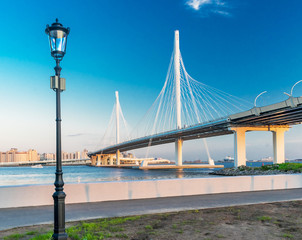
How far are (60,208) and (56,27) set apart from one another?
3.33 metres

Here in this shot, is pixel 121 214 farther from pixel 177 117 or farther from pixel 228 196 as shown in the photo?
pixel 177 117

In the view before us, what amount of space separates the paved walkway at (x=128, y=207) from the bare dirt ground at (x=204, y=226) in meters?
0.69

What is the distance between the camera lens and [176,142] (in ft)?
252

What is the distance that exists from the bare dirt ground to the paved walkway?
2.26 feet

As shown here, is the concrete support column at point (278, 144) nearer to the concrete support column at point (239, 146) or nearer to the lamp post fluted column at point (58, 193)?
the concrete support column at point (239, 146)

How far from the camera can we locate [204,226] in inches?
280

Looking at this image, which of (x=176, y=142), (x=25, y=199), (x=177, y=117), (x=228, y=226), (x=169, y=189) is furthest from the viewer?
(x=176, y=142)

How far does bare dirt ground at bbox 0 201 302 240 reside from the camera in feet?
20.9

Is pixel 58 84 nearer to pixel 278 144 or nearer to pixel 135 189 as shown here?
pixel 135 189

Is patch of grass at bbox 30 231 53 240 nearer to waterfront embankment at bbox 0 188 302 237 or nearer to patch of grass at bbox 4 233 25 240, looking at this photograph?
patch of grass at bbox 4 233 25 240

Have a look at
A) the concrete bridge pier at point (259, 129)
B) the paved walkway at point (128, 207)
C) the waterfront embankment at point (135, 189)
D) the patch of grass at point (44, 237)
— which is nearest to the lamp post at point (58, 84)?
the patch of grass at point (44, 237)

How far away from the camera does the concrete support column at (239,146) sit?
54562 millimetres

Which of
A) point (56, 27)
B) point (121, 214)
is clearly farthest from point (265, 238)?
point (56, 27)

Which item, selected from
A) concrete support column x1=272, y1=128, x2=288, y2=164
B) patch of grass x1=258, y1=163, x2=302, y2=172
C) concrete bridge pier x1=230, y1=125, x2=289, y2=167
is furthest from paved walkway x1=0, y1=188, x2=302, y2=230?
concrete support column x1=272, y1=128, x2=288, y2=164
